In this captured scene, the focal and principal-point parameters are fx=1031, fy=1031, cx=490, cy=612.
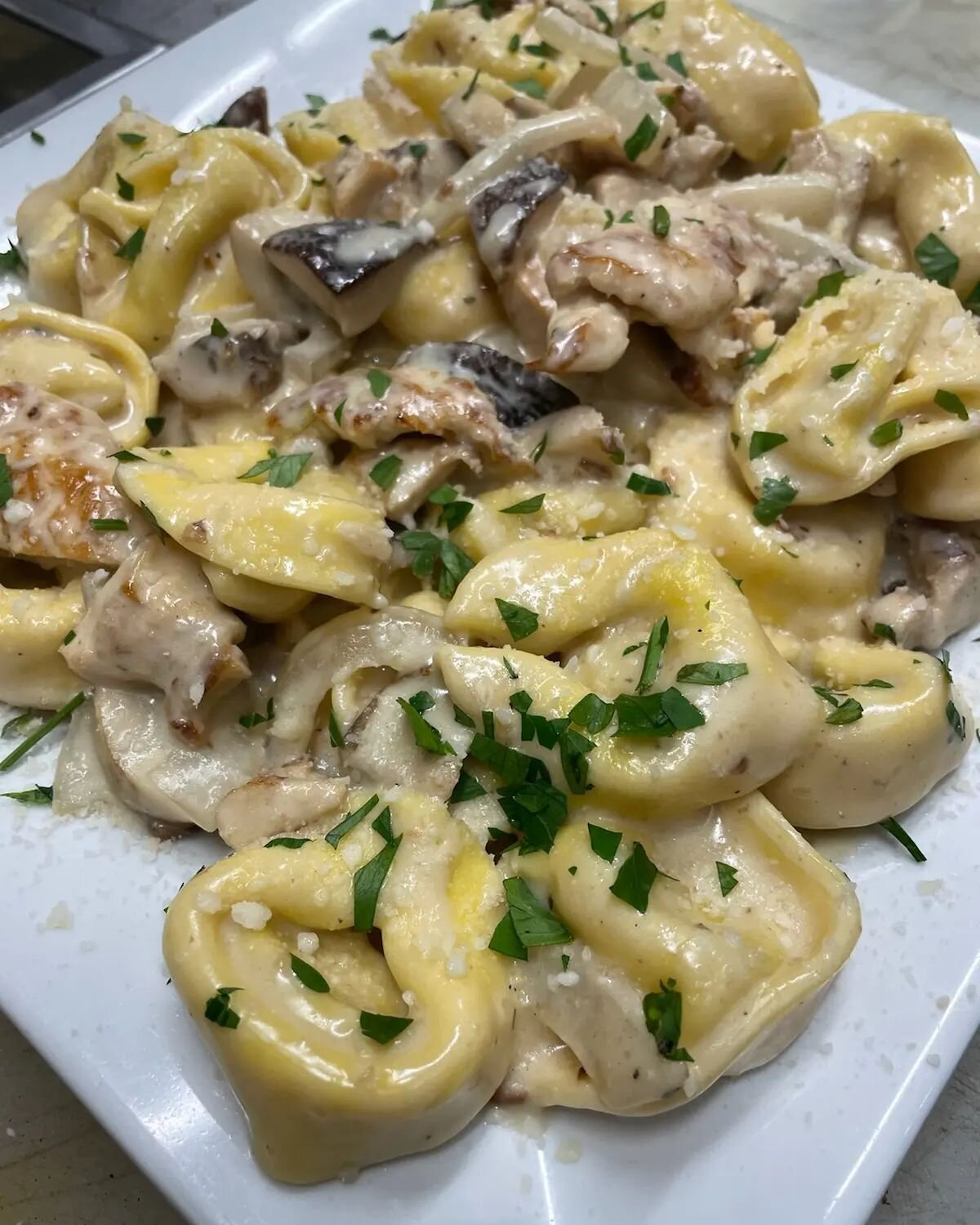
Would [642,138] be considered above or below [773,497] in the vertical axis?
above

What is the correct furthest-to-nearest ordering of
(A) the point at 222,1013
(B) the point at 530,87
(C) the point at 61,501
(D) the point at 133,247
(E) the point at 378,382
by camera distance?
(B) the point at 530,87
(D) the point at 133,247
(E) the point at 378,382
(C) the point at 61,501
(A) the point at 222,1013

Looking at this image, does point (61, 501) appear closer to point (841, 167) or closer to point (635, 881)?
point (635, 881)

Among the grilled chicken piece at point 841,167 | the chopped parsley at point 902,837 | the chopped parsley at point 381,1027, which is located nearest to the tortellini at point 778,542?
the chopped parsley at point 902,837

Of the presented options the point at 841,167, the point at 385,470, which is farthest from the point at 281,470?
the point at 841,167

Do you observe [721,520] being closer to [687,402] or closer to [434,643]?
[687,402]

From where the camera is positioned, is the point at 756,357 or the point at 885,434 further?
the point at 756,357

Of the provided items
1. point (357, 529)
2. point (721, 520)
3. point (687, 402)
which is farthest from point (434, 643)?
point (687, 402)

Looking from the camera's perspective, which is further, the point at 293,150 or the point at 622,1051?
the point at 293,150
